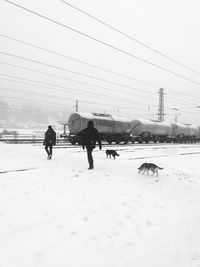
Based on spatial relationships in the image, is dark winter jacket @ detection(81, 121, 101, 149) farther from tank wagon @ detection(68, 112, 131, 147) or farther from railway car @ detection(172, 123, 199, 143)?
railway car @ detection(172, 123, 199, 143)

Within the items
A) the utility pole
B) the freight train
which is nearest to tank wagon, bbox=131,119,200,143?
the freight train

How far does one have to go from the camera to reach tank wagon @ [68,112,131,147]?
30.7 metres

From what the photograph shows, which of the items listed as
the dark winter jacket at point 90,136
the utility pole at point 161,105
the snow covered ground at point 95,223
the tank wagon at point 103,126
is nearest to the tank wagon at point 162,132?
the utility pole at point 161,105

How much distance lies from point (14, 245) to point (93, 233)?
1.37 metres

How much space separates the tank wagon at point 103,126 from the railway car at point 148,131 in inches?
100

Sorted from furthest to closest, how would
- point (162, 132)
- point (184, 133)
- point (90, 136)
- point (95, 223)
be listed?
point (184, 133), point (162, 132), point (90, 136), point (95, 223)

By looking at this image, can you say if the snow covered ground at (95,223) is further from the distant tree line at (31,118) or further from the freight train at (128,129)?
the distant tree line at (31,118)

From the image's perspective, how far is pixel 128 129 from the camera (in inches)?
1428

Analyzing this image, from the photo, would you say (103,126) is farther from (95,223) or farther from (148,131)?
(95,223)

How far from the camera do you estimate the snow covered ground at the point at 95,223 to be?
4.47 metres

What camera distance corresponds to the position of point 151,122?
4112 cm

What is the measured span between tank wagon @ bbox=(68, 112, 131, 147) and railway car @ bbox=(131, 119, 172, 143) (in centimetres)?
254

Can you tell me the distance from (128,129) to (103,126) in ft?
16.6

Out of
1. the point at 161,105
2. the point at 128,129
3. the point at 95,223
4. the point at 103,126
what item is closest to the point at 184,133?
the point at 161,105
